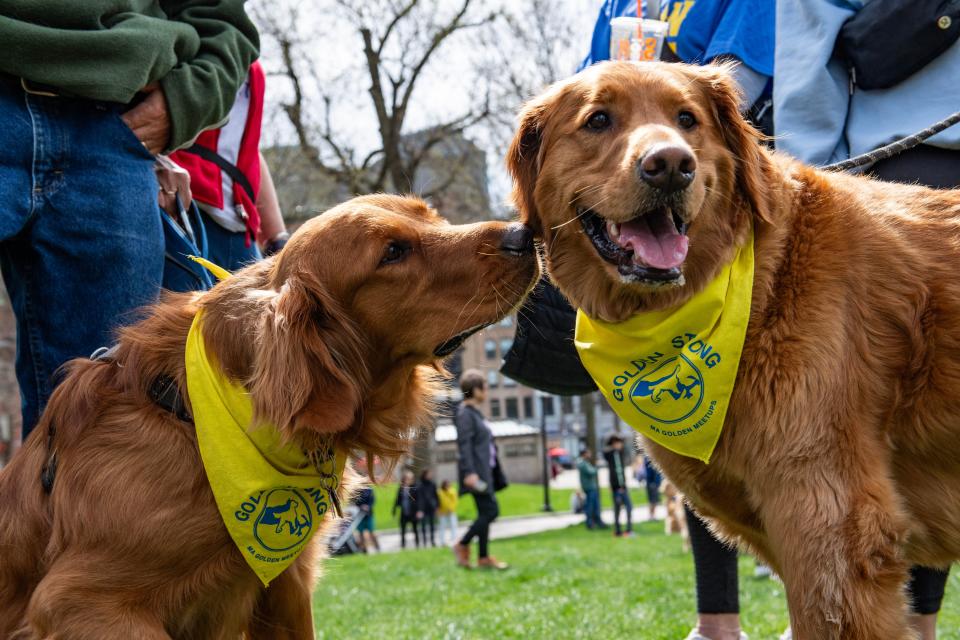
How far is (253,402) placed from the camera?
106 inches

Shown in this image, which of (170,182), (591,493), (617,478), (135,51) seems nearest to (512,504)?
(591,493)

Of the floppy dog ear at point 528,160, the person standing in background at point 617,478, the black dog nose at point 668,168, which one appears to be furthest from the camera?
the person standing in background at point 617,478

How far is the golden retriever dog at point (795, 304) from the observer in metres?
2.50

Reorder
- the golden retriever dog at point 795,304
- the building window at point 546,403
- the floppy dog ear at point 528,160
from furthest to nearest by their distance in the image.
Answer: the building window at point 546,403 → the floppy dog ear at point 528,160 → the golden retriever dog at point 795,304

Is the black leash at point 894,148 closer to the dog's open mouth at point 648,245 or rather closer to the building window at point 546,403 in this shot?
the dog's open mouth at point 648,245

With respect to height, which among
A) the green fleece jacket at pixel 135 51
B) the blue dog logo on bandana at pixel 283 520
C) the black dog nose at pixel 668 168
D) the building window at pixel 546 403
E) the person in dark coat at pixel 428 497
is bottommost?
the building window at pixel 546 403

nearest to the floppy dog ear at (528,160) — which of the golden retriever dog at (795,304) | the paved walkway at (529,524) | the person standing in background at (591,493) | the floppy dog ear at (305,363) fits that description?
the golden retriever dog at (795,304)

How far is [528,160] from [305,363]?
1.19 m

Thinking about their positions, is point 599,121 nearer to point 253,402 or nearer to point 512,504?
point 253,402

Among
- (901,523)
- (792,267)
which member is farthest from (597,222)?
(901,523)

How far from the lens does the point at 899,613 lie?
2486 mm

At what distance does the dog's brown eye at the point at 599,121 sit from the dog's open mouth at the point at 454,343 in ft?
2.50

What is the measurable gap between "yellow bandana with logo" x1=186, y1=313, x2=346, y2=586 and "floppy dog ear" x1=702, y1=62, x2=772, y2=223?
1.65 metres

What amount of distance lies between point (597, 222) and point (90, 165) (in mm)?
1798
